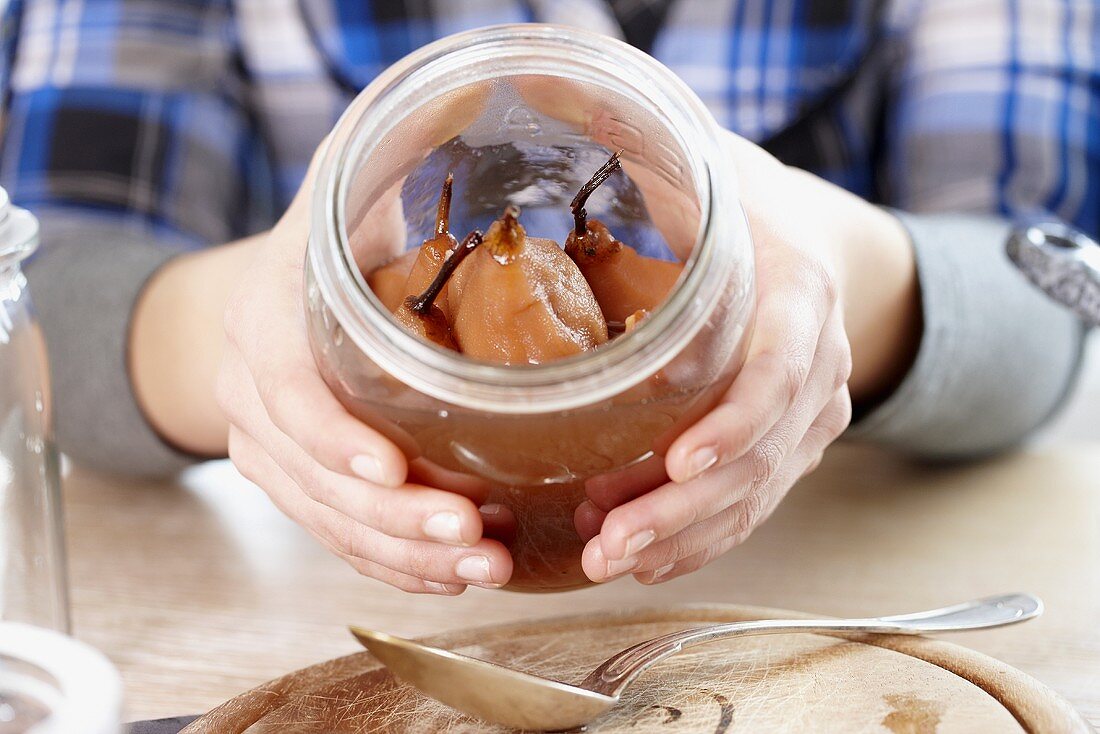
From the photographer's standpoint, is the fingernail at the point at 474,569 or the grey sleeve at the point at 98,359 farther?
the grey sleeve at the point at 98,359

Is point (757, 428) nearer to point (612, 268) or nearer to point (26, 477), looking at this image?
point (612, 268)

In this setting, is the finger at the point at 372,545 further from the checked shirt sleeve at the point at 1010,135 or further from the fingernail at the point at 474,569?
the checked shirt sleeve at the point at 1010,135

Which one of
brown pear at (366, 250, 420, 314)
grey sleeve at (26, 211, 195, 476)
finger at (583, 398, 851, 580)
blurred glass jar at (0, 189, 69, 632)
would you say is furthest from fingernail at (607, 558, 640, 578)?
grey sleeve at (26, 211, 195, 476)

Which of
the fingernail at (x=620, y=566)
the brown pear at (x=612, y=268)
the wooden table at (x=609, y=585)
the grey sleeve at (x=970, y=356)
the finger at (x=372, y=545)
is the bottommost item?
the wooden table at (x=609, y=585)

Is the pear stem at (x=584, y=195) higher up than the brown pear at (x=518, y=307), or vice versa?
the pear stem at (x=584, y=195)

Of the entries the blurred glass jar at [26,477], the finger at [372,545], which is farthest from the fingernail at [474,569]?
the blurred glass jar at [26,477]

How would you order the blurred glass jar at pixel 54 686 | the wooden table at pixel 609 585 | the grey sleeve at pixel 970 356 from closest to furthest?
the blurred glass jar at pixel 54 686
the wooden table at pixel 609 585
the grey sleeve at pixel 970 356

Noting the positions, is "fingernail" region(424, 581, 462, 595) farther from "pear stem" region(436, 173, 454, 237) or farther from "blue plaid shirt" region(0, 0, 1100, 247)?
"blue plaid shirt" region(0, 0, 1100, 247)

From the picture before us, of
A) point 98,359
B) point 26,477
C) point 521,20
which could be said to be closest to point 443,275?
point 26,477
